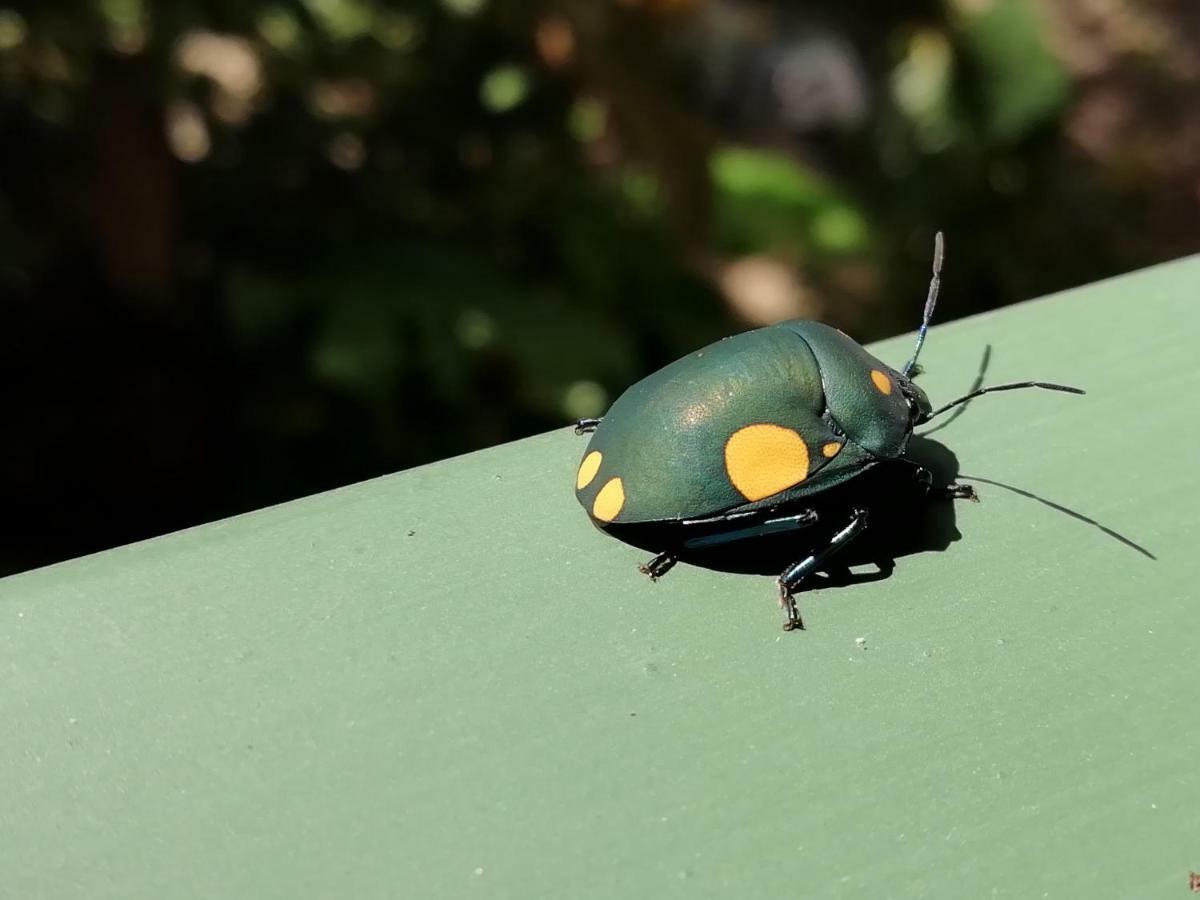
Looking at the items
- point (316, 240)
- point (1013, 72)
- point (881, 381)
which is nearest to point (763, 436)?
point (881, 381)

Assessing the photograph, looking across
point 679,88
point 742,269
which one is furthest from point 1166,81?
point 679,88

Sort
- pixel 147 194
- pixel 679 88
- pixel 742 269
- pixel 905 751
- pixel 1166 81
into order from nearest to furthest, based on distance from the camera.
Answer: pixel 905 751 < pixel 147 194 < pixel 679 88 < pixel 742 269 < pixel 1166 81

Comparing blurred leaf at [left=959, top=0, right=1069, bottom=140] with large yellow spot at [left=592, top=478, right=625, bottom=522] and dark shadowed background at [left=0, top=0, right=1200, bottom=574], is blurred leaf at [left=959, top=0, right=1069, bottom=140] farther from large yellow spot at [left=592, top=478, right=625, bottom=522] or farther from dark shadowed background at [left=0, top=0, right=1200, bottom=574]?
large yellow spot at [left=592, top=478, right=625, bottom=522]

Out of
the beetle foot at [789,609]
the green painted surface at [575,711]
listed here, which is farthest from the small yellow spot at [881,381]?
the beetle foot at [789,609]

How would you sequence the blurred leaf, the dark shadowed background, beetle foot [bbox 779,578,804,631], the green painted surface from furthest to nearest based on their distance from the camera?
the blurred leaf
the dark shadowed background
beetle foot [bbox 779,578,804,631]
the green painted surface

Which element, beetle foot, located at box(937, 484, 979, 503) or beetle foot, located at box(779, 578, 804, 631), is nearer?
beetle foot, located at box(779, 578, 804, 631)

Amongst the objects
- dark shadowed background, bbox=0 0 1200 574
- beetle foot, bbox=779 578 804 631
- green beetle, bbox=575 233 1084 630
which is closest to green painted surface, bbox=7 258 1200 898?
beetle foot, bbox=779 578 804 631

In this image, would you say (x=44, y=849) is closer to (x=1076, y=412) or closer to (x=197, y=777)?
(x=197, y=777)
